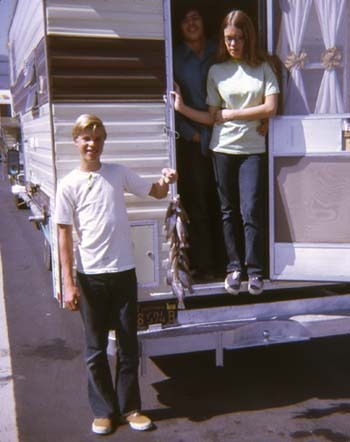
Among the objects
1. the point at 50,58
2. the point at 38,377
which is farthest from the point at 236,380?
the point at 50,58

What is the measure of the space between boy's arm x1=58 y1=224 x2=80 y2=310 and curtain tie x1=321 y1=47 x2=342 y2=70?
2.16m

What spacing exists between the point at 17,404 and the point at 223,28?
291cm

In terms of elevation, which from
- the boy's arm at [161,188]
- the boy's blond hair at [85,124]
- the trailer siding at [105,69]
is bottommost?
the boy's arm at [161,188]

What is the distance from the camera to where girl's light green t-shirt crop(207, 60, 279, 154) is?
4.34 m

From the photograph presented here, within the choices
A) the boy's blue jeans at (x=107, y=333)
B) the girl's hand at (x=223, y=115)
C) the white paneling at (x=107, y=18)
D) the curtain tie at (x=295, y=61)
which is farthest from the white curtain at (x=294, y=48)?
the boy's blue jeans at (x=107, y=333)

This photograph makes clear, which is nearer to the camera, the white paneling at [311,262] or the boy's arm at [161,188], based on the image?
the boy's arm at [161,188]

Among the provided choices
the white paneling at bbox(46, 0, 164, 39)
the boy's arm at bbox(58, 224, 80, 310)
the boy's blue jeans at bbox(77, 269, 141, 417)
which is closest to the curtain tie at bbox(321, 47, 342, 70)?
Result: the white paneling at bbox(46, 0, 164, 39)

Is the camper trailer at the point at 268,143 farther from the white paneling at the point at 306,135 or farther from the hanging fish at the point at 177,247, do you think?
the hanging fish at the point at 177,247

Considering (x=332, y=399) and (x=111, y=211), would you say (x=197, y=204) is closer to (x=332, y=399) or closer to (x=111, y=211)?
(x=111, y=211)

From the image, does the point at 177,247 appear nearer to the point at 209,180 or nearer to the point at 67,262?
the point at 67,262

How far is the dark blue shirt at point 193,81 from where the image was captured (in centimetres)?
464

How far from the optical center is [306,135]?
448cm

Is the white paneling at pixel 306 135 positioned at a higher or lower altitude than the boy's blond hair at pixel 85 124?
lower

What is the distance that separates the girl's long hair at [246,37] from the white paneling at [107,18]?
1.52 ft
